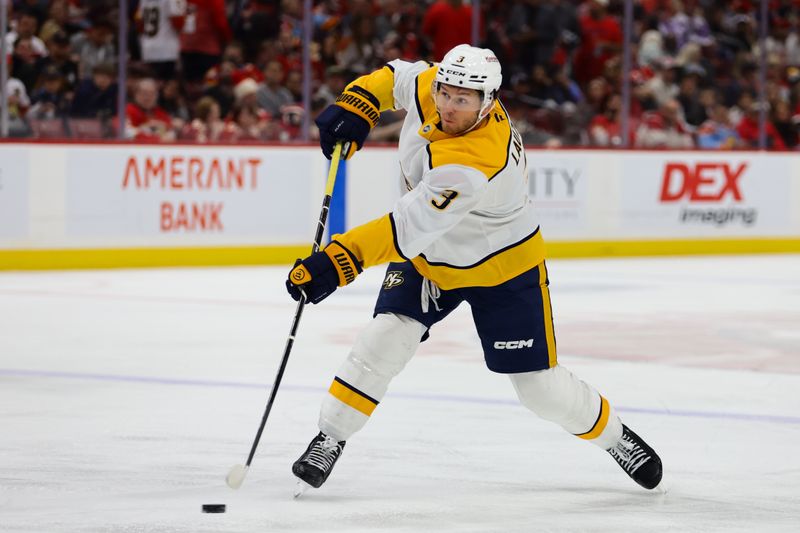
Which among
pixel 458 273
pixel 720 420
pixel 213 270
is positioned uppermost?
pixel 458 273

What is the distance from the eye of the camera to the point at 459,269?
11.8ft

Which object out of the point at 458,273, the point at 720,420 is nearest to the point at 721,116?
the point at 720,420

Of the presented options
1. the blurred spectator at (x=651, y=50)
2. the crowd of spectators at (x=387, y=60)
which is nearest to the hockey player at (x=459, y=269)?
the crowd of spectators at (x=387, y=60)

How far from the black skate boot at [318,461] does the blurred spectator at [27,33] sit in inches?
255

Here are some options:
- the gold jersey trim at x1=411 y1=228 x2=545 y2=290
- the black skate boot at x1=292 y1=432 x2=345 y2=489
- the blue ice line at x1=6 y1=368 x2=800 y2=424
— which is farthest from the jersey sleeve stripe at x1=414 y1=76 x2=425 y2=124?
the blue ice line at x1=6 y1=368 x2=800 y2=424

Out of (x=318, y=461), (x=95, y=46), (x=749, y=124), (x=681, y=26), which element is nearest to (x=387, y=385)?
(x=318, y=461)

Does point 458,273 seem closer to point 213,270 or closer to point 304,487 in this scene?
point 304,487

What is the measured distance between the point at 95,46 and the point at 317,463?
6684mm

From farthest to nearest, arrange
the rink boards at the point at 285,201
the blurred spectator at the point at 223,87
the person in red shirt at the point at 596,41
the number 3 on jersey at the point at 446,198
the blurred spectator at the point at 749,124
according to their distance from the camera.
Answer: the blurred spectator at the point at 749,124 < the person in red shirt at the point at 596,41 < the blurred spectator at the point at 223,87 < the rink boards at the point at 285,201 < the number 3 on jersey at the point at 446,198

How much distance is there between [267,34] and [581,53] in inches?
114

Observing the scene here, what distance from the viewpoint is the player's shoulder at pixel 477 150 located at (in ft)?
11.0

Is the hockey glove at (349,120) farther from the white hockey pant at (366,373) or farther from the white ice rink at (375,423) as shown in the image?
the white ice rink at (375,423)

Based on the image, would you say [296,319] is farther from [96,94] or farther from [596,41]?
[596,41]

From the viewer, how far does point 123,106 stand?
9.98m
